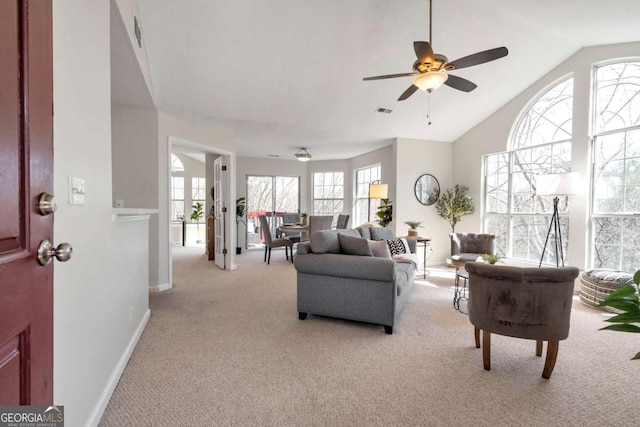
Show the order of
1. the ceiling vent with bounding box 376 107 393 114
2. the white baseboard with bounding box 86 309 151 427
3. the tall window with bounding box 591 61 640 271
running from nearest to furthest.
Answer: the white baseboard with bounding box 86 309 151 427 → the tall window with bounding box 591 61 640 271 → the ceiling vent with bounding box 376 107 393 114

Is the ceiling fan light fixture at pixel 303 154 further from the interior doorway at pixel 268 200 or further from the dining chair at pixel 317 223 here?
the interior doorway at pixel 268 200

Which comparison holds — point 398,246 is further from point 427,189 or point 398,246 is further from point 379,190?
point 427,189

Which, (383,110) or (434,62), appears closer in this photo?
(434,62)

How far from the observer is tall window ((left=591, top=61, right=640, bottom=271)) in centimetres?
381

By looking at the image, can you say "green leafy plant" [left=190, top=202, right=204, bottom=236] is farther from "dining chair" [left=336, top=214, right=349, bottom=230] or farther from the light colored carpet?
the light colored carpet

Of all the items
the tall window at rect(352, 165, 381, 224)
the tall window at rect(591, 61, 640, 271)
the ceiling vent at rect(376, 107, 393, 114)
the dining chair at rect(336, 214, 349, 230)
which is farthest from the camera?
the tall window at rect(352, 165, 381, 224)

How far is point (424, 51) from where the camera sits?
2561mm

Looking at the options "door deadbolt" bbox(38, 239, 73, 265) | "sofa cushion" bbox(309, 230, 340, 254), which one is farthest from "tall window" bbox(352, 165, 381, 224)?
"door deadbolt" bbox(38, 239, 73, 265)

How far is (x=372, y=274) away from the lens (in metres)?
2.81

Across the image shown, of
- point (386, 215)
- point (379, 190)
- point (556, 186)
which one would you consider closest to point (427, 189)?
point (386, 215)

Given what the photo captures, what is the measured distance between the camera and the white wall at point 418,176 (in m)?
5.93

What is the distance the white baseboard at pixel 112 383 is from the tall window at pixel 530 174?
18.0ft

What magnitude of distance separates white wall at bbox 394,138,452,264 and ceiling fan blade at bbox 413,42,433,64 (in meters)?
3.38

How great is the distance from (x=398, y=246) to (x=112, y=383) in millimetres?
3575
